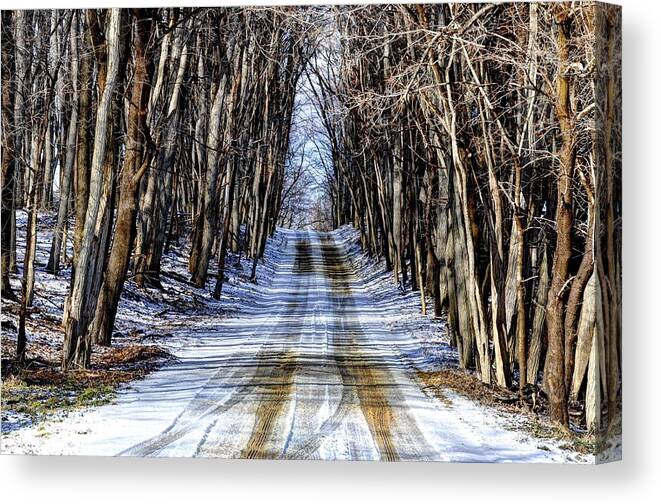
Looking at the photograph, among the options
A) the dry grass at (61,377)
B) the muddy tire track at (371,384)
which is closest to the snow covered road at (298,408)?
the muddy tire track at (371,384)

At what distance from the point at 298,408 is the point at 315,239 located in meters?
2.38

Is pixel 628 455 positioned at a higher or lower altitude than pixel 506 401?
lower

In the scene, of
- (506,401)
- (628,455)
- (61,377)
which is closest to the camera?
(628,455)

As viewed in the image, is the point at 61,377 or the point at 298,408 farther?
the point at 61,377

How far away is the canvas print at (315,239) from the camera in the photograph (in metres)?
9.99

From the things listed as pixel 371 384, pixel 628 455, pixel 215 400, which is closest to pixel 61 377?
pixel 215 400

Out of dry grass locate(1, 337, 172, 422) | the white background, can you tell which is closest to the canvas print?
dry grass locate(1, 337, 172, 422)

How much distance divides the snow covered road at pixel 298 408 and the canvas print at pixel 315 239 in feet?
0.07

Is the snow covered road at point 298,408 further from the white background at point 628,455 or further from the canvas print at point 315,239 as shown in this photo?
the white background at point 628,455

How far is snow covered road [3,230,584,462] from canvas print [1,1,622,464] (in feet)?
0.07

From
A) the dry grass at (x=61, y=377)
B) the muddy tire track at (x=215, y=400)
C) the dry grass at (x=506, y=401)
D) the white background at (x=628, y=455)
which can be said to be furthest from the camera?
the dry grass at (x=61, y=377)

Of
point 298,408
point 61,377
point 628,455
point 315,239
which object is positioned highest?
point 315,239

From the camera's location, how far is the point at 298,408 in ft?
33.9

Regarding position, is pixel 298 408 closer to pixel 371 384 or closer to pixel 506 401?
pixel 371 384
